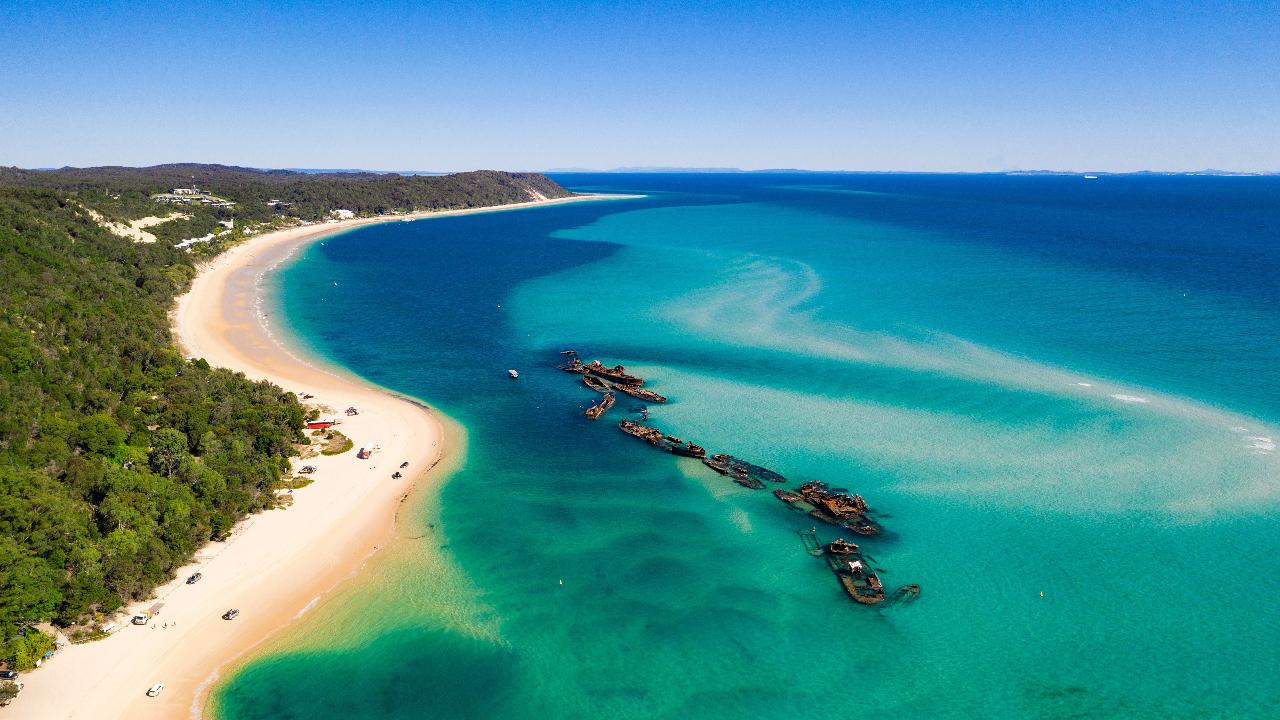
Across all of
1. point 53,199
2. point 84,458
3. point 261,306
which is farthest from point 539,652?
point 53,199

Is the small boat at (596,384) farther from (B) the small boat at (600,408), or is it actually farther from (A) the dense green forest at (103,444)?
(A) the dense green forest at (103,444)

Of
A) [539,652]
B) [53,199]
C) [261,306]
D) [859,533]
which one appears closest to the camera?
[539,652]

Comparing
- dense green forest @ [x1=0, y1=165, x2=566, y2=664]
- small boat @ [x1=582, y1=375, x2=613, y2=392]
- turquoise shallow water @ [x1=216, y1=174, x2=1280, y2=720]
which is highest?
dense green forest @ [x1=0, y1=165, x2=566, y2=664]

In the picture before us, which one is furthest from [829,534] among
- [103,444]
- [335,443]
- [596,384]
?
[103,444]

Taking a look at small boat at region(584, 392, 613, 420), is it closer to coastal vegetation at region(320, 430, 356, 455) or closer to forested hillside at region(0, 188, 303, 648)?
→ coastal vegetation at region(320, 430, 356, 455)

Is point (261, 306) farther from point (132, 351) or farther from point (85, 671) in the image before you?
point (85, 671)

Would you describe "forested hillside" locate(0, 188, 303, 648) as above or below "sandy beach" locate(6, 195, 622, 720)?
above

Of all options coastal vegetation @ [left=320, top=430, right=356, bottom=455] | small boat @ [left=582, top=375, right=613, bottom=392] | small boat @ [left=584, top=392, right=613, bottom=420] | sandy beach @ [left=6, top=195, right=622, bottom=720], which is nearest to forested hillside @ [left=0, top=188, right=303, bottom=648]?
sandy beach @ [left=6, top=195, right=622, bottom=720]
